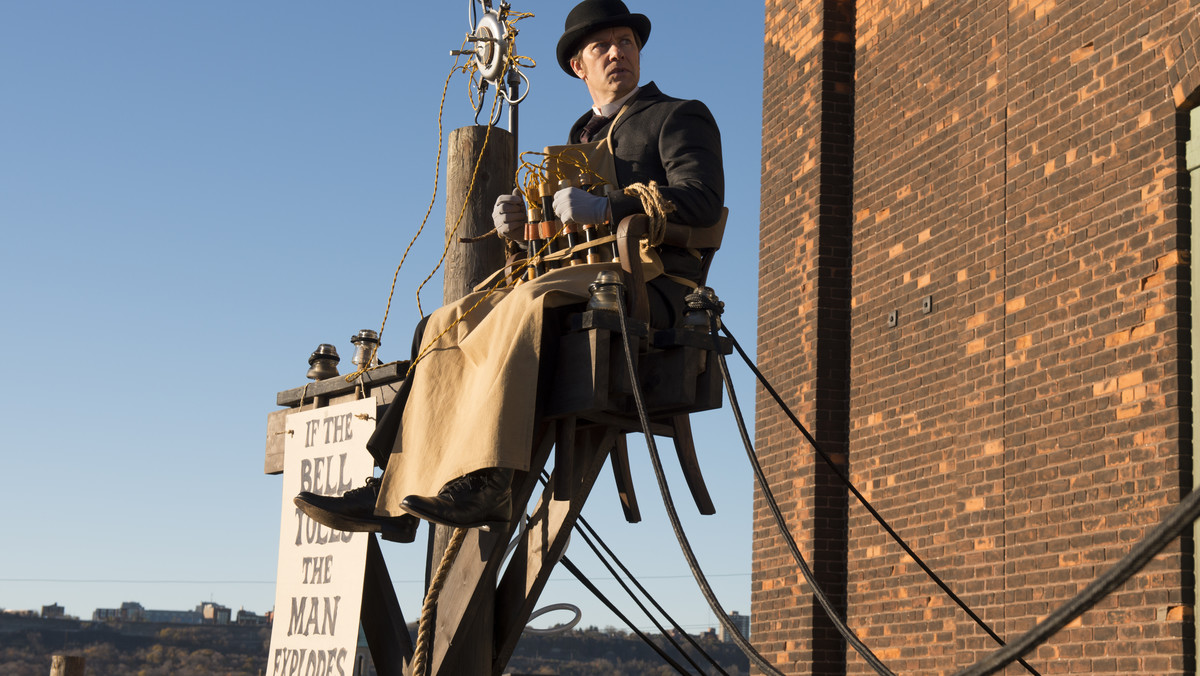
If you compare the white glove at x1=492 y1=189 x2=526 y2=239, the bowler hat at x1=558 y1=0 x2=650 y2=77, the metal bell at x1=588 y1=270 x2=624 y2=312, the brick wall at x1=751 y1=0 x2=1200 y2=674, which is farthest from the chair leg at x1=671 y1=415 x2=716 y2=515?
the brick wall at x1=751 y1=0 x2=1200 y2=674

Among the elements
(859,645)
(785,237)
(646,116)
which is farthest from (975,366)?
(859,645)

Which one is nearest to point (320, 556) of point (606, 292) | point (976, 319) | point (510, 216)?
point (510, 216)

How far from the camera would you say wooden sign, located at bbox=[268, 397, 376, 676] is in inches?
215

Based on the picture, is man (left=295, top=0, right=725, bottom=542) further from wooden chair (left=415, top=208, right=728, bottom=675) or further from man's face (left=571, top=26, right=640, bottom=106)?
wooden chair (left=415, top=208, right=728, bottom=675)

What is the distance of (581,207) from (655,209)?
0.80 feet

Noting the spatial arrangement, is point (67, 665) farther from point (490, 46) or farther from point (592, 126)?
point (592, 126)

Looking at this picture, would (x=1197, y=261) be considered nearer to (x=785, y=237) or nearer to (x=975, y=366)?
(x=975, y=366)

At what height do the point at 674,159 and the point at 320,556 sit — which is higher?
the point at 674,159

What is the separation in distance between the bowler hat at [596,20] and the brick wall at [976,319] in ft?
10.0

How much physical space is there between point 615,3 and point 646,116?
465mm

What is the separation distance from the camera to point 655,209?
15.1 ft

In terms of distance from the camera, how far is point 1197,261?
6605 mm

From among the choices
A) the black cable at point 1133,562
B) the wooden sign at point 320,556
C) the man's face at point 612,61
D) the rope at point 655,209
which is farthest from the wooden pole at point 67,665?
the black cable at point 1133,562

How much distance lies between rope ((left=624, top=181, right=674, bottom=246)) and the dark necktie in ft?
1.98
